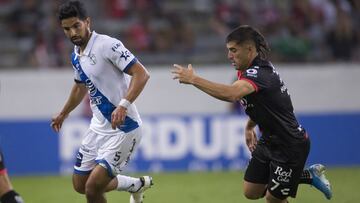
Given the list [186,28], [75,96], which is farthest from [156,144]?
[75,96]

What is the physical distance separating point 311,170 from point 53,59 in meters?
8.87

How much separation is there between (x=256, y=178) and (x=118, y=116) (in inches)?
64.1

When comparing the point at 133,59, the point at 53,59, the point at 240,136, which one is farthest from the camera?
the point at 53,59

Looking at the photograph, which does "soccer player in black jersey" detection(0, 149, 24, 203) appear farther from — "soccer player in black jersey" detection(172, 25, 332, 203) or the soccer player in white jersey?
"soccer player in black jersey" detection(172, 25, 332, 203)

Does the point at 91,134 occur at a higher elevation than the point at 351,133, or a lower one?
lower

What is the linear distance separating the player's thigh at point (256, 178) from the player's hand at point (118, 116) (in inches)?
58.7

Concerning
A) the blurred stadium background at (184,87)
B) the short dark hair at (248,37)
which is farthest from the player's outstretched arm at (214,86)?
the blurred stadium background at (184,87)

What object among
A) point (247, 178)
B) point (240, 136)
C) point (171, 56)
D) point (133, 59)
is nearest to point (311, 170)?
point (247, 178)

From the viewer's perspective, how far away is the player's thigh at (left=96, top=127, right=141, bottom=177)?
7859 mm

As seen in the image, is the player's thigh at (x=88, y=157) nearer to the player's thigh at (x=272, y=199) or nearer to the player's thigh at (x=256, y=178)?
the player's thigh at (x=256, y=178)

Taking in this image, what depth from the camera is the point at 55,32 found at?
16.3 m

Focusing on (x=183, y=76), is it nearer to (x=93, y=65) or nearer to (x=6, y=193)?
(x=93, y=65)

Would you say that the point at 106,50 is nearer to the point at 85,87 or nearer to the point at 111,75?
the point at 111,75

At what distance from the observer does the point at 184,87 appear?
16438 mm
